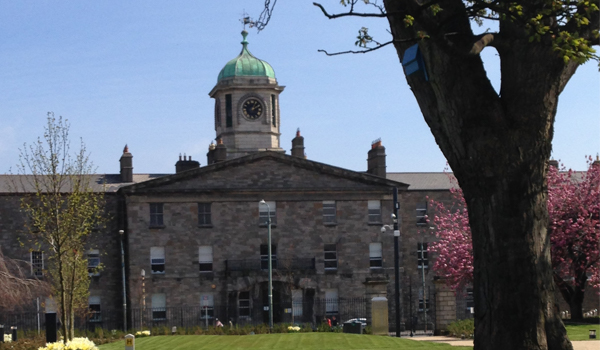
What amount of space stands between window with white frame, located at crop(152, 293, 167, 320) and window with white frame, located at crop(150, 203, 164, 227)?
475 centimetres

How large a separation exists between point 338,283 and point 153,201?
1366 cm

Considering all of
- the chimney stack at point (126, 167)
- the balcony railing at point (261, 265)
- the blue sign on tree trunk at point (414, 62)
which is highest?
the chimney stack at point (126, 167)

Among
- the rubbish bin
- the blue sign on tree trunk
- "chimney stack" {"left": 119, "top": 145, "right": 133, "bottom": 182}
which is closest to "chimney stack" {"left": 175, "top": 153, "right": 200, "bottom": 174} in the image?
"chimney stack" {"left": 119, "top": 145, "right": 133, "bottom": 182}

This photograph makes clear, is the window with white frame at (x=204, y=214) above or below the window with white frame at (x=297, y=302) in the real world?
above

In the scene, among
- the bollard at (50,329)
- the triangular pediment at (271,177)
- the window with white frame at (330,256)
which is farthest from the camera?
the window with white frame at (330,256)

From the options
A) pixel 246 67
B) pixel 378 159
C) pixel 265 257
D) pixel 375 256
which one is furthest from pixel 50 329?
pixel 246 67

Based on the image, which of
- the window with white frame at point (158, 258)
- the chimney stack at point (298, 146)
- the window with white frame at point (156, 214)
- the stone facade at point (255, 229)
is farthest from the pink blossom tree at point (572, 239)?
the chimney stack at point (298, 146)

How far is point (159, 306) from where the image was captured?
6606cm

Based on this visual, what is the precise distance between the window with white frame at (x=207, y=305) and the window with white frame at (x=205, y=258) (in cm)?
178

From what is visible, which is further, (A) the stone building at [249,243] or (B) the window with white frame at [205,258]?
(B) the window with white frame at [205,258]

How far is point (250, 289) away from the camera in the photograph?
66312 mm

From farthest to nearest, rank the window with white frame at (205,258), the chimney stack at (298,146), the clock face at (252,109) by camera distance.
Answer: the clock face at (252,109)
the chimney stack at (298,146)
the window with white frame at (205,258)

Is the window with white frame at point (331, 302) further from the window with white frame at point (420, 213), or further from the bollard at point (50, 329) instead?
the bollard at point (50, 329)

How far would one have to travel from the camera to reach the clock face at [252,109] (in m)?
81.9
